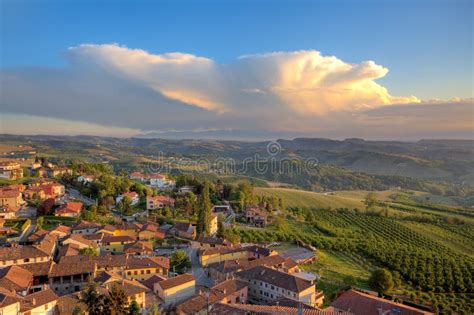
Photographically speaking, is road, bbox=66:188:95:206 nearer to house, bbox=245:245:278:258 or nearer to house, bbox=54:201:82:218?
house, bbox=54:201:82:218

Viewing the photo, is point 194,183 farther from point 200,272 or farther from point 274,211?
point 200,272

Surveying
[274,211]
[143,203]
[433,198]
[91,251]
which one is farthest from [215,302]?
[433,198]

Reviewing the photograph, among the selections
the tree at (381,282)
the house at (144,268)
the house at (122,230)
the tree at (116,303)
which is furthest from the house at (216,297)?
the house at (122,230)

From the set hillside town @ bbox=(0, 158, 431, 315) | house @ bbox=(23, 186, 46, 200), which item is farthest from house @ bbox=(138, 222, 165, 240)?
house @ bbox=(23, 186, 46, 200)

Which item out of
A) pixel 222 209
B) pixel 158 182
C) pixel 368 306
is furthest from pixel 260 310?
pixel 158 182

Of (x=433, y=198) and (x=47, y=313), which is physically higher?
(x=47, y=313)
